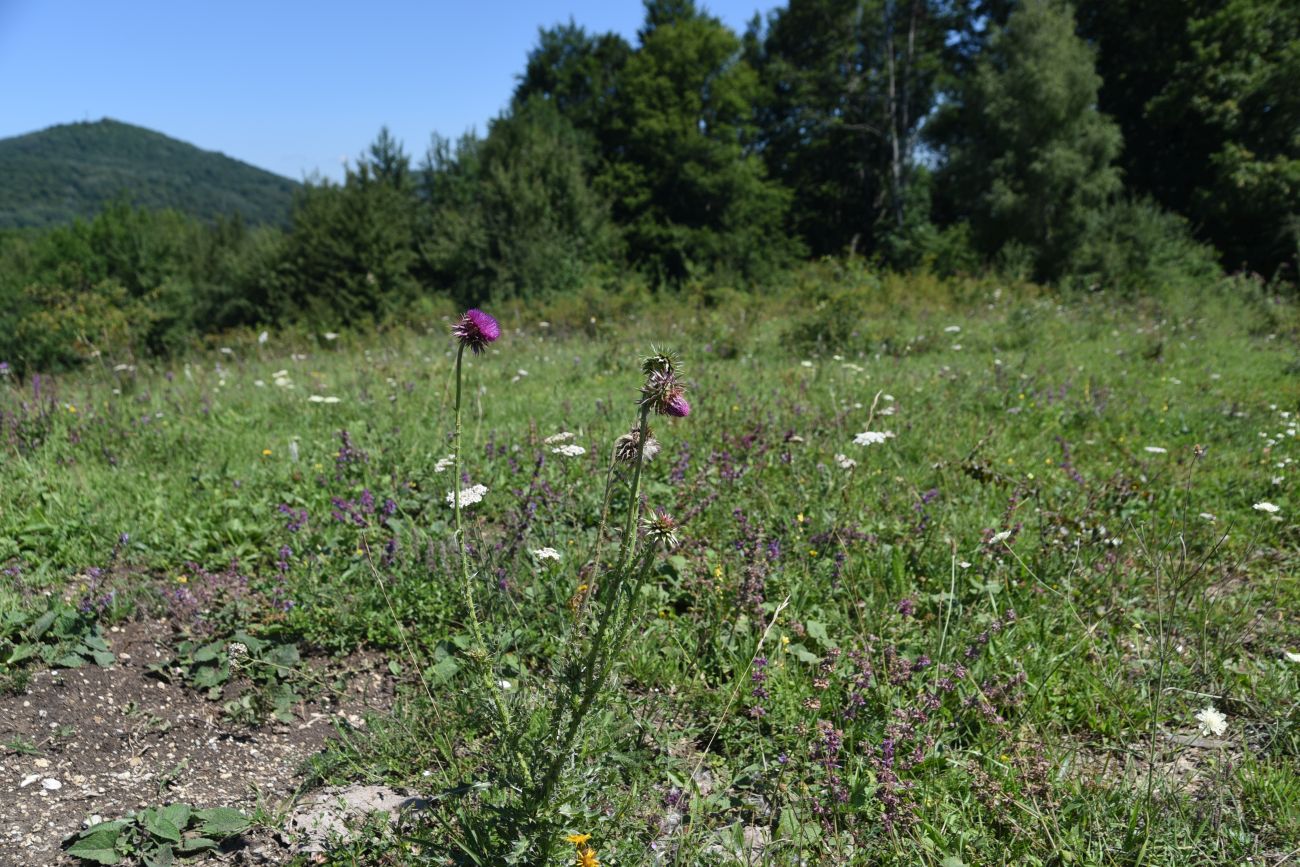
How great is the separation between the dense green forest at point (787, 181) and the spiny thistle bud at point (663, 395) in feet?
51.2

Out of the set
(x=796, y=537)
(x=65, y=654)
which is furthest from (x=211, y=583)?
(x=796, y=537)

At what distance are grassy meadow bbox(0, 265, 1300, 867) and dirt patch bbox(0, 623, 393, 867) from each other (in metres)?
0.09

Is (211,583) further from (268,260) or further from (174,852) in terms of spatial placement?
(268,260)

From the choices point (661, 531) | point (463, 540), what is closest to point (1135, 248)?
point (661, 531)

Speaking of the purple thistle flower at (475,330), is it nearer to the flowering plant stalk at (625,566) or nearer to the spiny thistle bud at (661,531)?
the flowering plant stalk at (625,566)

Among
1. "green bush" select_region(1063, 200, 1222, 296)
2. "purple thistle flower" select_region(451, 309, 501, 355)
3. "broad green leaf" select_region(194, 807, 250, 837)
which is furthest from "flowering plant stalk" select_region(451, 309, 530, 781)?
"green bush" select_region(1063, 200, 1222, 296)

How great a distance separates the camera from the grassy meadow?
2010 mm

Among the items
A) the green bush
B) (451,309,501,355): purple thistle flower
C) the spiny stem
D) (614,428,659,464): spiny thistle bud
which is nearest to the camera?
the spiny stem

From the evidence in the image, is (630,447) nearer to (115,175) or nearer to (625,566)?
(625,566)

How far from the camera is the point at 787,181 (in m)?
29.5

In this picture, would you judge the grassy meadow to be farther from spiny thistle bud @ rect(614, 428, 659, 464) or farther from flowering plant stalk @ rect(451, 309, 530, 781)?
spiny thistle bud @ rect(614, 428, 659, 464)

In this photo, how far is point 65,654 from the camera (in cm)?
265

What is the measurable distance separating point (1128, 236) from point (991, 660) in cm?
2016

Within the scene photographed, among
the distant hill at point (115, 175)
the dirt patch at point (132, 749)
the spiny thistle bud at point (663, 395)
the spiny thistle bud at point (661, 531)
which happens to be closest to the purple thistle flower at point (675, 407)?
the spiny thistle bud at point (663, 395)
